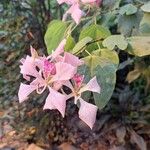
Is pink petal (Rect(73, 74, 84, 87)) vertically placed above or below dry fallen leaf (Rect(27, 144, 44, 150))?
above

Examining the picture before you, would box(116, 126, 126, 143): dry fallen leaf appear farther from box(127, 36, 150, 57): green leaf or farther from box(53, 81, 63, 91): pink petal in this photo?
box(53, 81, 63, 91): pink petal

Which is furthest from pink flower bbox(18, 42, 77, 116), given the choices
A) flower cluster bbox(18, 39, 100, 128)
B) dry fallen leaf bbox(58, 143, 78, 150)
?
dry fallen leaf bbox(58, 143, 78, 150)

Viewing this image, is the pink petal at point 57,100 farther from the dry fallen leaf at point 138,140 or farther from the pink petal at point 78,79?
the dry fallen leaf at point 138,140

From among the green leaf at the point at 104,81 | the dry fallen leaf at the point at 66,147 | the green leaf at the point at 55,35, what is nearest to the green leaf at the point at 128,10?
the green leaf at the point at 55,35

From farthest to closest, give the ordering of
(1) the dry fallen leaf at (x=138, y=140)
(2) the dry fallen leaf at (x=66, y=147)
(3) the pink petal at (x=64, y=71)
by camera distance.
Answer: (2) the dry fallen leaf at (x=66, y=147)
(1) the dry fallen leaf at (x=138, y=140)
(3) the pink petal at (x=64, y=71)

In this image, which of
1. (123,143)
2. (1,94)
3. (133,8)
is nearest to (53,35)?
(133,8)

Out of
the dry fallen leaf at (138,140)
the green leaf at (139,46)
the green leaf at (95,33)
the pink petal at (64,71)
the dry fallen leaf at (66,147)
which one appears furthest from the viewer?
the dry fallen leaf at (66,147)

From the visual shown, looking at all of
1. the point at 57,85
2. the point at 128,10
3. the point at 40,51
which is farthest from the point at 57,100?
the point at 40,51
